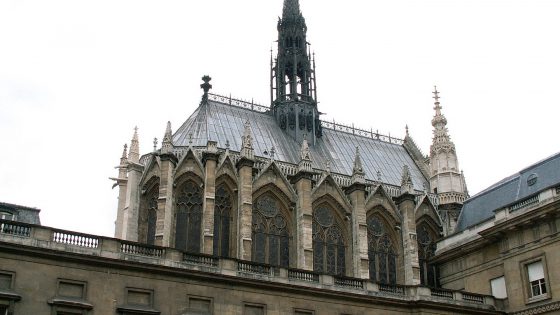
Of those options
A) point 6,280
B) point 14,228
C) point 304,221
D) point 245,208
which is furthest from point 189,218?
point 6,280

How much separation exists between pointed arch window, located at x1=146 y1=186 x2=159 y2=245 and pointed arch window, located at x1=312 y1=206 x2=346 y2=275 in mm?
10345

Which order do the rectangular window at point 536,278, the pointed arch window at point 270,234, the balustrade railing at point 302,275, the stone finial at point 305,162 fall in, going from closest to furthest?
the balustrade railing at point 302,275, the rectangular window at point 536,278, the pointed arch window at point 270,234, the stone finial at point 305,162

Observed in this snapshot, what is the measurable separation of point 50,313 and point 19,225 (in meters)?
3.75

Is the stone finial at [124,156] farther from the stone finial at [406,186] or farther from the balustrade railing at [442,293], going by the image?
the balustrade railing at [442,293]

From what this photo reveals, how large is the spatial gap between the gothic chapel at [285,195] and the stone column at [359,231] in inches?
2.7

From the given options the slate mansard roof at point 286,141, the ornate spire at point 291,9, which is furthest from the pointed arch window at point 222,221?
the ornate spire at point 291,9

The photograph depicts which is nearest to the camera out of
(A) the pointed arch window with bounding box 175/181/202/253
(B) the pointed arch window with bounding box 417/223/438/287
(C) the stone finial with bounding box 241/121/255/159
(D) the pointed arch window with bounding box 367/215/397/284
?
(A) the pointed arch window with bounding box 175/181/202/253

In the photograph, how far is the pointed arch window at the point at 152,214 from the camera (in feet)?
151

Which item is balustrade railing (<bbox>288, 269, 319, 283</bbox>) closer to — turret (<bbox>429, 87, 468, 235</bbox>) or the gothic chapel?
the gothic chapel

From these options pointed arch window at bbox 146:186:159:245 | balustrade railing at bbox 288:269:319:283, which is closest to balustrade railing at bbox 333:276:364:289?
balustrade railing at bbox 288:269:319:283

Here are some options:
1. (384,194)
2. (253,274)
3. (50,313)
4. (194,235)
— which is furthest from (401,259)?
(50,313)

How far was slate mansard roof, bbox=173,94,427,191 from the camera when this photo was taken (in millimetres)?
51500

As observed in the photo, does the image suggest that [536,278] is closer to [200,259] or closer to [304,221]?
[304,221]

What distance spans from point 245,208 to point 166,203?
4780 millimetres
